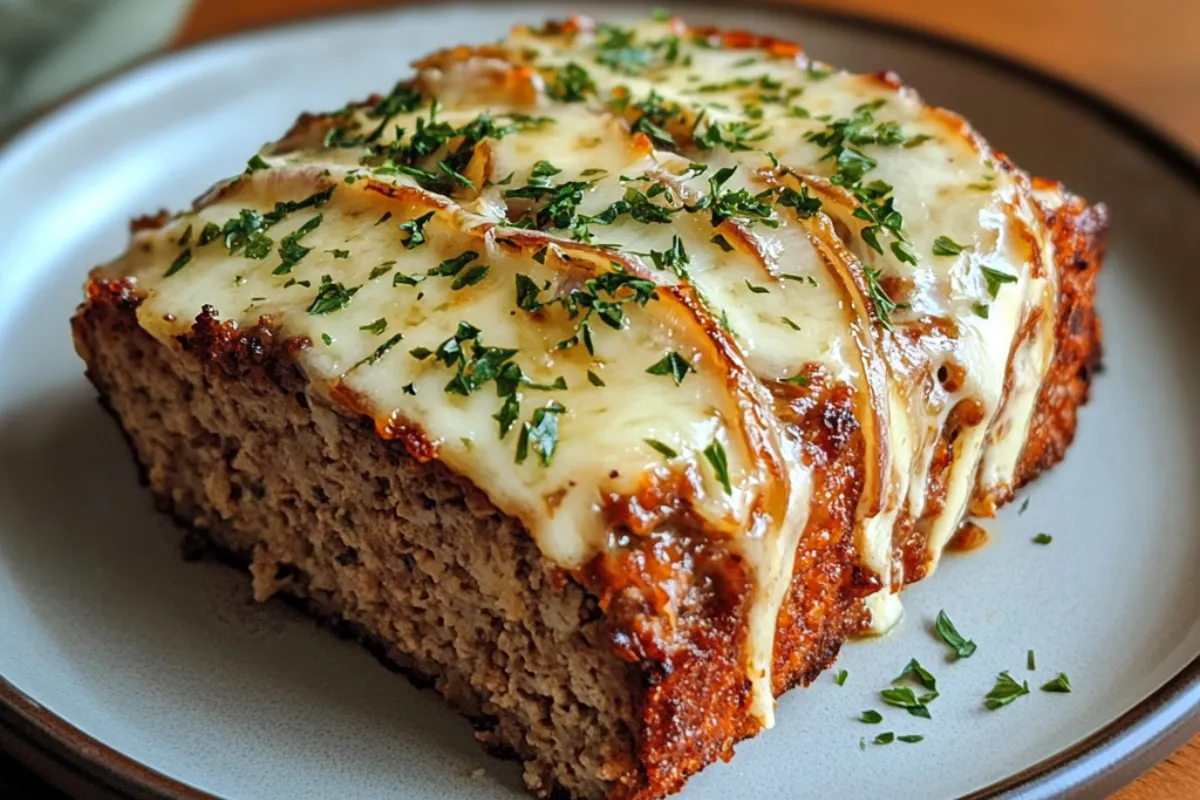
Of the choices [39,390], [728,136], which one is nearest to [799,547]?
[728,136]

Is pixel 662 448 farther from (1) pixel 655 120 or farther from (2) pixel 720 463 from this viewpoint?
(1) pixel 655 120

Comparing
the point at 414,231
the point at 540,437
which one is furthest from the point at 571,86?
the point at 540,437

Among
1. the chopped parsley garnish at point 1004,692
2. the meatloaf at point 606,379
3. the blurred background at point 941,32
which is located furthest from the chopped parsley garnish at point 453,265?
the blurred background at point 941,32

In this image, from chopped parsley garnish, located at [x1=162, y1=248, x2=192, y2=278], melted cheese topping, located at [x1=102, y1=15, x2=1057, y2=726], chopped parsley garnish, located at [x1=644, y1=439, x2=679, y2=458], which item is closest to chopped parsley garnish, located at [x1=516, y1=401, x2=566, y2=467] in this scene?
melted cheese topping, located at [x1=102, y1=15, x2=1057, y2=726]

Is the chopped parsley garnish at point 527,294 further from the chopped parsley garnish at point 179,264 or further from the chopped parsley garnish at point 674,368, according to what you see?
the chopped parsley garnish at point 179,264

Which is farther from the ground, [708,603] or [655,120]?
[655,120]

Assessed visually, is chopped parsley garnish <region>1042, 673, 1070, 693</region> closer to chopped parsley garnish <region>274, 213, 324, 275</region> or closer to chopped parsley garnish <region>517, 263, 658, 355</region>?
chopped parsley garnish <region>517, 263, 658, 355</region>

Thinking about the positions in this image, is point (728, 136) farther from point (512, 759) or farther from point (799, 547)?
point (512, 759)
